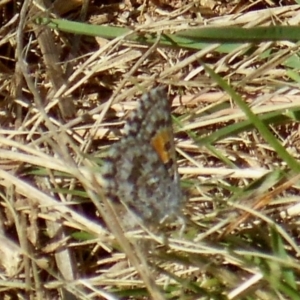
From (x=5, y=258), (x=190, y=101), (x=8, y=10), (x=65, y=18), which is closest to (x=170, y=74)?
(x=190, y=101)

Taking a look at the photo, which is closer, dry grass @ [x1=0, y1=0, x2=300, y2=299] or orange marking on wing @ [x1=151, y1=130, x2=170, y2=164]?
orange marking on wing @ [x1=151, y1=130, x2=170, y2=164]

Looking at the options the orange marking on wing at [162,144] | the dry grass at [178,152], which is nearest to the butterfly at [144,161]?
the orange marking on wing at [162,144]

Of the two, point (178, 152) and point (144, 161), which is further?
point (178, 152)

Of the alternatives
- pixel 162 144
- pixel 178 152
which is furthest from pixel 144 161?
pixel 178 152

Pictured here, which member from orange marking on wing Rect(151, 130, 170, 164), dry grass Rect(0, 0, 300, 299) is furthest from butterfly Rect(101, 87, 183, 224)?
dry grass Rect(0, 0, 300, 299)

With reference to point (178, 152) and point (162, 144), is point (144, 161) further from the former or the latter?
point (178, 152)

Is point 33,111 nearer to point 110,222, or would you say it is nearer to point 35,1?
point 35,1

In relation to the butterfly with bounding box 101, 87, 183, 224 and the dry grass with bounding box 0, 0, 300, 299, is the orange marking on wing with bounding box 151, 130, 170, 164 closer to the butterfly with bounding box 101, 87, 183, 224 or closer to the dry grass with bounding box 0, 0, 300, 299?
the butterfly with bounding box 101, 87, 183, 224
